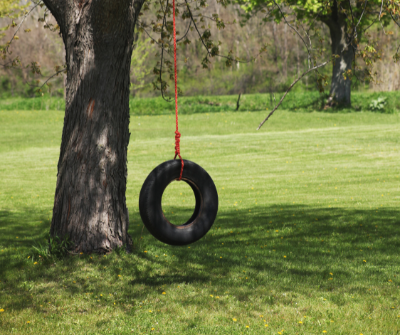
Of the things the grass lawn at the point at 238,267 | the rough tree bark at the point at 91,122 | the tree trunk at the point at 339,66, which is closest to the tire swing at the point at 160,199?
the grass lawn at the point at 238,267

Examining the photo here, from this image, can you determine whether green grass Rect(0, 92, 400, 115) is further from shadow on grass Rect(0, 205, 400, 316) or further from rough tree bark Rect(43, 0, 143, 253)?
rough tree bark Rect(43, 0, 143, 253)

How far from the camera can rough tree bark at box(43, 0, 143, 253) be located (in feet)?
19.1

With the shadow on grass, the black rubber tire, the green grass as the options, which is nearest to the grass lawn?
the shadow on grass

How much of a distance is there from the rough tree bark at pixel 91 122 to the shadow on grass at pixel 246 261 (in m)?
0.44

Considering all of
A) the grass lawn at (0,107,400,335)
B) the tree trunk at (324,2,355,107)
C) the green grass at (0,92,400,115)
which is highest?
the tree trunk at (324,2,355,107)

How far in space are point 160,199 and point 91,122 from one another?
6.15ft

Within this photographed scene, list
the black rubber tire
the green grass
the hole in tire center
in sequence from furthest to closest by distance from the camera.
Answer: the green grass, the hole in tire center, the black rubber tire

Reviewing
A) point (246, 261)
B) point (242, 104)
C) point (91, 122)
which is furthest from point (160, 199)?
point (242, 104)

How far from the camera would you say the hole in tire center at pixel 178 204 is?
9.73 meters

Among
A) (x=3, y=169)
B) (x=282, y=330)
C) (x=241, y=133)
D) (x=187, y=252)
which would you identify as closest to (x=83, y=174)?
(x=187, y=252)

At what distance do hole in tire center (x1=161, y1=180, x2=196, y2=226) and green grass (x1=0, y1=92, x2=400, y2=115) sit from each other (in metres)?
16.8

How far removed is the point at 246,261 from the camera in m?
6.25

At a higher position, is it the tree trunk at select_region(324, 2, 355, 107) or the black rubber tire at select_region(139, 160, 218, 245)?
the tree trunk at select_region(324, 2, 355, 107)

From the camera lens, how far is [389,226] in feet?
27.4
